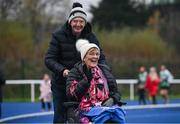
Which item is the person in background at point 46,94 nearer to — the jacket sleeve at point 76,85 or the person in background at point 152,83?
the person in background at point 152,83

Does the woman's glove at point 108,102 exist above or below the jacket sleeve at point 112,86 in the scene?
below

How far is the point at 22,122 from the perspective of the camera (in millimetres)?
16109

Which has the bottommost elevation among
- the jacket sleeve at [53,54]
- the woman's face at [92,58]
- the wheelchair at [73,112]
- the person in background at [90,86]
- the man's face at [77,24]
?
the wheelchair at [73,112]

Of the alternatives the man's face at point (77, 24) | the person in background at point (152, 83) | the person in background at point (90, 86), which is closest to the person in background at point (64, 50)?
the man's face at point (77, 24)

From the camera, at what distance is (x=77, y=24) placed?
7578mm

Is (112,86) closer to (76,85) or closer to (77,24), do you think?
(76,85)

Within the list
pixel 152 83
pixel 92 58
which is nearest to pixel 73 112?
pixel 92 58

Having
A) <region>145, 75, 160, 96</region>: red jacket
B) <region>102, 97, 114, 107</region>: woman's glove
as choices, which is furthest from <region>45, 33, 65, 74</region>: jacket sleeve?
<region>145, 75, 160, 96</region>: red jacket

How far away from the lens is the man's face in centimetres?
756

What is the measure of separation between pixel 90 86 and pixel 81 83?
11cm

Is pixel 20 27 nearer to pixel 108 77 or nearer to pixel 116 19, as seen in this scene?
pixel 116 19

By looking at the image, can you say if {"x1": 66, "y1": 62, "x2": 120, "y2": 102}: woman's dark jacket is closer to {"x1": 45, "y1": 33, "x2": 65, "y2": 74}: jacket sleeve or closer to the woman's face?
the woman's face

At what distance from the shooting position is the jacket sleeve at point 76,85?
6.52 m

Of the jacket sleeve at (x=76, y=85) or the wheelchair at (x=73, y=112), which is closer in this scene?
the jacket sleeve at (x=76, y=85)
